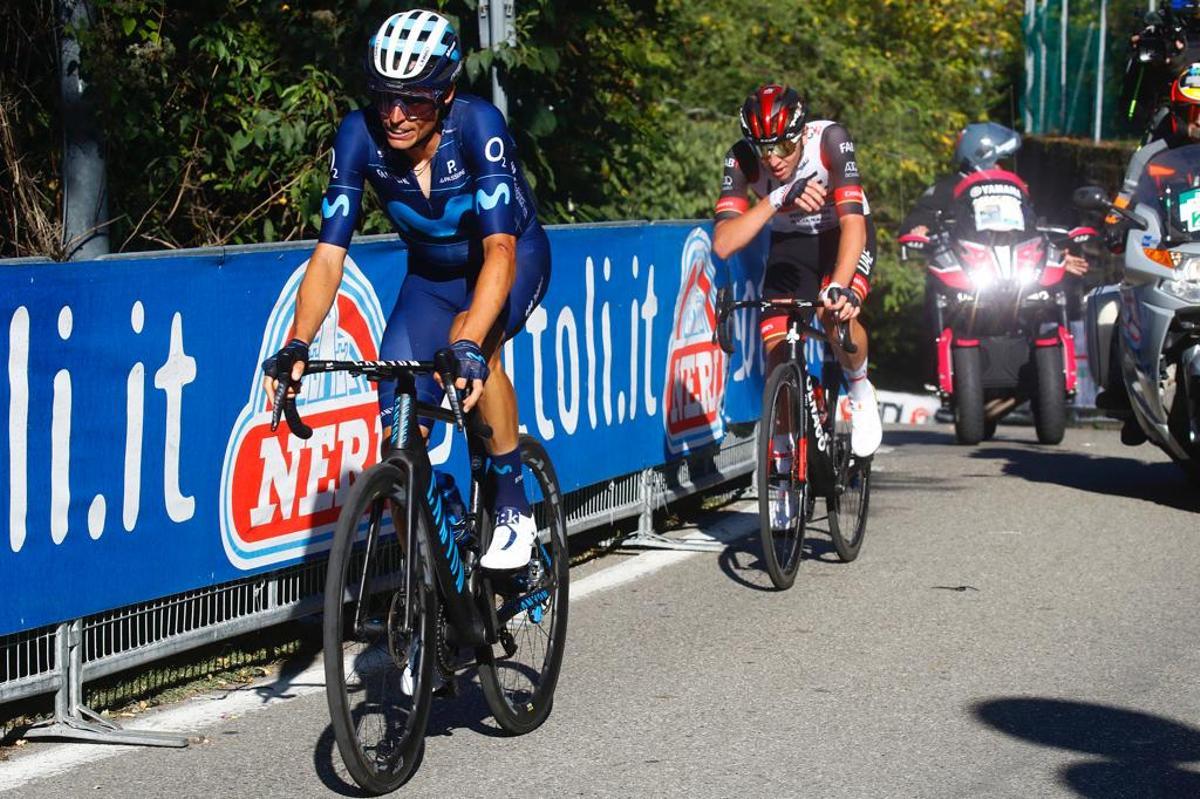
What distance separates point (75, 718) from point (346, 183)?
5.86 ft

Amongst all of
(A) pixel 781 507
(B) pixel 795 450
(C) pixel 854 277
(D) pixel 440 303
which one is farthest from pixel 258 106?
(D) pixel 440 303

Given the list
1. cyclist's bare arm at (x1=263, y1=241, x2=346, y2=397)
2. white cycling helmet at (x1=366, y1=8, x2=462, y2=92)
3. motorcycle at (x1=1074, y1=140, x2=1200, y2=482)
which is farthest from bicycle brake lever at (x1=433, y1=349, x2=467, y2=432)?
motorcycle at (x1=1074, y1=140, x2=1200, y2=482)

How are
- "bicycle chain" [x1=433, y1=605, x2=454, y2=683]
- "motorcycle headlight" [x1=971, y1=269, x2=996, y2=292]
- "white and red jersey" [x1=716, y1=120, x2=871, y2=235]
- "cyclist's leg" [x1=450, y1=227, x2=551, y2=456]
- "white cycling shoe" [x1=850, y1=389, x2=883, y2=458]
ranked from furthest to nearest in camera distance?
"motorcycle headlight" [x1=971, y1=269, x2=996, y2=292], "white cycling shoe" [x1=850, y1=389, x2=883, y2=458], "white and red jersey" [x1=716, y1=120, x2=871, y2=235], "cyclist's leg" [x1=450, y1=227, x2=551, y2=456], "bicycle chain" [x1=433, y1=605, x2=454, y2=683]

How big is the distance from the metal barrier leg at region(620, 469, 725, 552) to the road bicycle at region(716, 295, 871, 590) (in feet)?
2.63

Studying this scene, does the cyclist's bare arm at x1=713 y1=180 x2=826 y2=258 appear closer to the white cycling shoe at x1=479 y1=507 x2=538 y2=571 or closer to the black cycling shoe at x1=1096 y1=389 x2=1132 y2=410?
the white cycling shoe at x1=479 y1=507 x2=538 y2=571

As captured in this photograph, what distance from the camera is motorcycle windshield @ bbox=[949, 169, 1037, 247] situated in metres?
14.1

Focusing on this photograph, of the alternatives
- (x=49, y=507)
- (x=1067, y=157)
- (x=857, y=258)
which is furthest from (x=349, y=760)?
(x=1067, y=157)

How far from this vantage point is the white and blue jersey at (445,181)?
19.0ft

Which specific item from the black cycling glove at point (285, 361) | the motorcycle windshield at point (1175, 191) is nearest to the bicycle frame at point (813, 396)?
the motorcycle windshield at point (1175, 191)

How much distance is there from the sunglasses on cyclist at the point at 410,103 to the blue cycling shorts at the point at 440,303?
0.57 meters

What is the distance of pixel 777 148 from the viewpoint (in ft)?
28.1

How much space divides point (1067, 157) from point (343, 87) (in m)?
15.9

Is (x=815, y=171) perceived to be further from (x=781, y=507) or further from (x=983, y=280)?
(x=983, y=280)

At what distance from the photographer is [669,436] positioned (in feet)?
33.2
